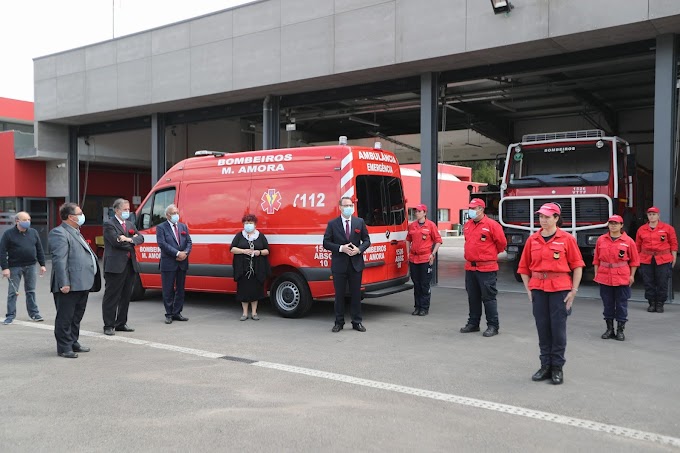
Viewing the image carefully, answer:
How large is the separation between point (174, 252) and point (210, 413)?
15.2 ft

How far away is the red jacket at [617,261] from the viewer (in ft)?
25.4

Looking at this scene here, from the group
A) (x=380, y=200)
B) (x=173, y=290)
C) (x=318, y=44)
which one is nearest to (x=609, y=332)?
(x=380, y=200)

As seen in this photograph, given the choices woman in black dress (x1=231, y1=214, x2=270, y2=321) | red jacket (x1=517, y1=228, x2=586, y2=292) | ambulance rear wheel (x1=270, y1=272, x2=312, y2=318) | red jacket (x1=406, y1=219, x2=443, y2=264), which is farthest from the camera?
red jacket (x1=406, y1=219, x2=443, y2=264)

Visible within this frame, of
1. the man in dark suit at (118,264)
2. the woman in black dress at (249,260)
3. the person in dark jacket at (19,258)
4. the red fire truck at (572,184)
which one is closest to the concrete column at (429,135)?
the red fire truck at (572,184)

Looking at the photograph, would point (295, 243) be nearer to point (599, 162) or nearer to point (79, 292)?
point (79, 292)

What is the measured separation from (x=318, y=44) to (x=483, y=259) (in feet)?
26.4

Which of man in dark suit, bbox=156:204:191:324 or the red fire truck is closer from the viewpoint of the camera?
man in dark suit, bbox=156:204:191:324

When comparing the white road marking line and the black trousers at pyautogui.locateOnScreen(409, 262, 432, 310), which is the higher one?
the black trousers at pyautogui.locateOnScreen(409, 262, 432, 310)

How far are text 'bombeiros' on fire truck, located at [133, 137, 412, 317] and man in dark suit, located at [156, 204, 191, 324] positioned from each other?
3.29 feet

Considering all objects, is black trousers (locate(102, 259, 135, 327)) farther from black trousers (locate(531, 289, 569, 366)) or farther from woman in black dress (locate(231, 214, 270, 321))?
black trousers (locate(531, 289, 569, 366))

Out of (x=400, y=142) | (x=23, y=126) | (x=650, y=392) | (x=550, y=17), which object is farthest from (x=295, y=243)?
(x=23, y=126)

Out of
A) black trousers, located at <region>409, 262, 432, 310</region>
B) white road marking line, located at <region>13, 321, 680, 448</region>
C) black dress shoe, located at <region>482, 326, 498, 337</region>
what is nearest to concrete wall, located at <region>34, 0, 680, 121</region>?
black trousers, located at <region>409, 262, 432, 310</region>

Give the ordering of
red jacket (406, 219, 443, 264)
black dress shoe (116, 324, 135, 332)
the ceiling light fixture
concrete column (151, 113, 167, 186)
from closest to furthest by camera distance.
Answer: black dress shoe (116, 324, 135, 332) → red jacket (406, 219, 443, 264) → concrete column (151, 113, 167, 186) → the ceiling light fixture

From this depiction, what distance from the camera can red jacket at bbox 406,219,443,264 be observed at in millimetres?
9617
